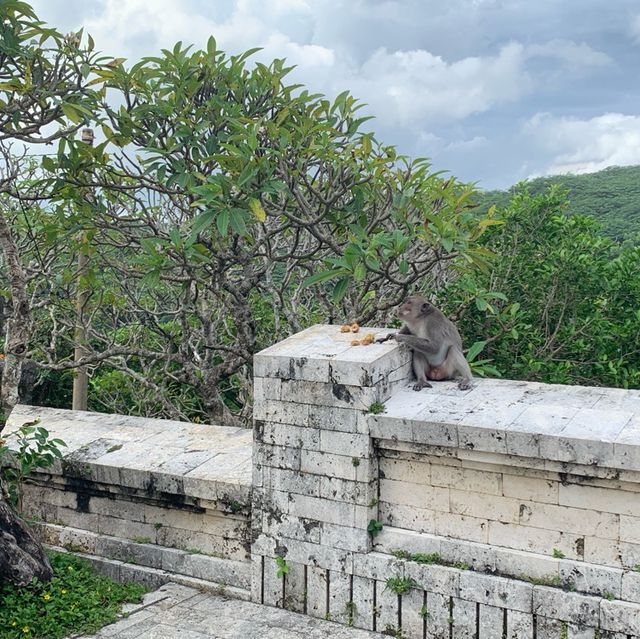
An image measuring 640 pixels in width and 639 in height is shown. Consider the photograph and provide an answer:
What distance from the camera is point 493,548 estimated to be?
493 cm

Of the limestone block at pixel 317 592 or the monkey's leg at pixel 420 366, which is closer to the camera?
the limestone block at pixel 317 592

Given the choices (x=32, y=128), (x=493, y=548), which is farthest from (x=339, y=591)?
(x=32, y=128)

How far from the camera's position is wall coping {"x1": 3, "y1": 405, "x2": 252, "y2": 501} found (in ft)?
19.4

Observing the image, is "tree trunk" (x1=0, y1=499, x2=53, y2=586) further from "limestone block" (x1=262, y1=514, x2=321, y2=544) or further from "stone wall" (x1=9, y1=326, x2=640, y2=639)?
"limestone block" (x1=262, y1=514, x2=321, y2=544)

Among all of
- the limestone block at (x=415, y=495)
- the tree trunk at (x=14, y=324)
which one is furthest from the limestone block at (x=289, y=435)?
the tree trunk at (x=14, y=324)

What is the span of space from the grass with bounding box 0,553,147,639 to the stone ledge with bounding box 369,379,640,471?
2.55 m

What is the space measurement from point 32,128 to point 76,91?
0.54 meters

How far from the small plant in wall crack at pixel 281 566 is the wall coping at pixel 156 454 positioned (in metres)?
0.56

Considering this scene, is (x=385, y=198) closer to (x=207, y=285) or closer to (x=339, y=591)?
(x=207, y=285)

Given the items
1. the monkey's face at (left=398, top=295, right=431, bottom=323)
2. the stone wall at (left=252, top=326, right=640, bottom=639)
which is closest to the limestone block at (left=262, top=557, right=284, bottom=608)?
the stone wall at (left=252, top=326, right=640, bottom=639)

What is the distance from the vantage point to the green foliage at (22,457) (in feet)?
19.4

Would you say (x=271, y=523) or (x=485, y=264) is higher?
(x=485, y=264)

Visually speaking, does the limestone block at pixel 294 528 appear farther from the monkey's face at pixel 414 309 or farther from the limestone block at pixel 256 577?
the monkey's face at pixel 414 309

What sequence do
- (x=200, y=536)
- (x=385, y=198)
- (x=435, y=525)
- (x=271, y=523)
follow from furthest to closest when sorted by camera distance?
(x=385, y=198)
(x=200, y=536)
(x=271, y=523)
(x=435, y=525)
